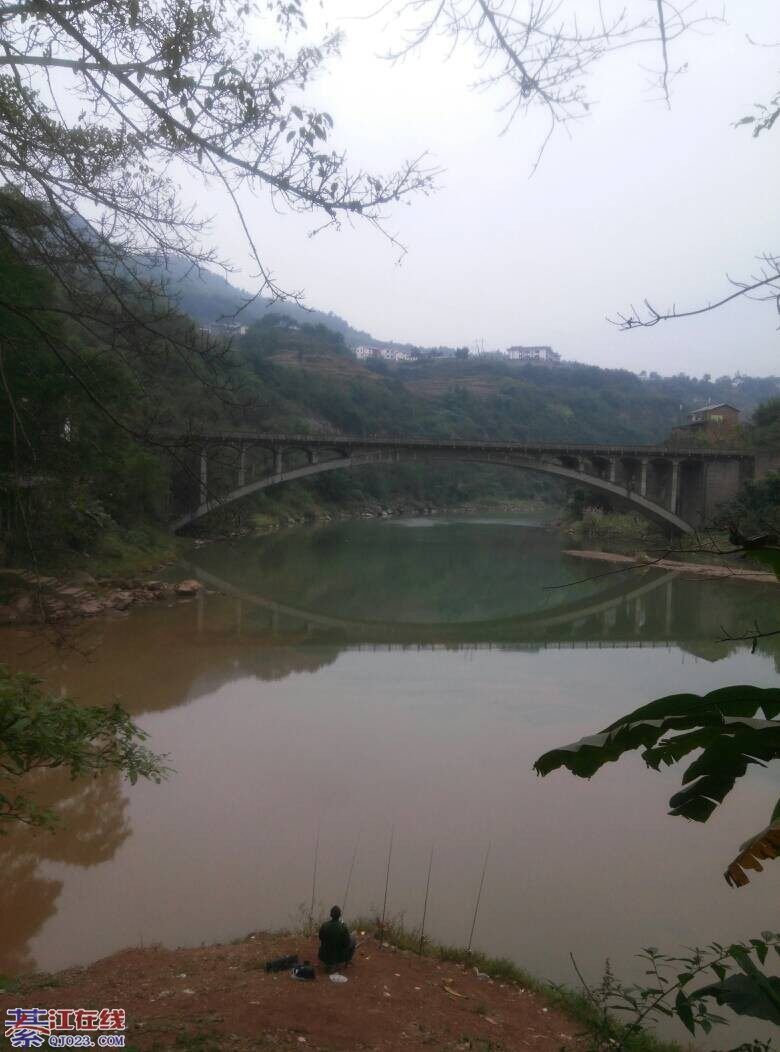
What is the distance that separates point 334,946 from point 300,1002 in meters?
0.32

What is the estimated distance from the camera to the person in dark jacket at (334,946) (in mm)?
3027

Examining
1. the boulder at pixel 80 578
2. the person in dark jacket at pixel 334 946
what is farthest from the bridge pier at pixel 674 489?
the person in dark jacket at pixel 334 946

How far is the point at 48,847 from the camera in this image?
454 centimetres

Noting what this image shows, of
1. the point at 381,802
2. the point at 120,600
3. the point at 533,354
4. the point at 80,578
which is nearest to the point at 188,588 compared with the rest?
the point at 120,600

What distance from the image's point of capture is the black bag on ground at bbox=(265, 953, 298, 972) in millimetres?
3039

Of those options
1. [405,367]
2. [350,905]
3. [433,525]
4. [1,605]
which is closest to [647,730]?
[350,905]

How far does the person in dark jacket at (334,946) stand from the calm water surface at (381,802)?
0.91 metres

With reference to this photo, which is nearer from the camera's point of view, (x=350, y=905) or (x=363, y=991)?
(x=363, y=991)

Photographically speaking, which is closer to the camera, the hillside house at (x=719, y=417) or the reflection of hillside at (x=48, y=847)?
the reflection of hillside at (x=48, y=847)

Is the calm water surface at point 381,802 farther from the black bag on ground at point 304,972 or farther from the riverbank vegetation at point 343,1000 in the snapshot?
the black bag on ground at point 304,972

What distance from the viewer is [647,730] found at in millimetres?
1634

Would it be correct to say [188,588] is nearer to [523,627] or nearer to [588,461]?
[523,627]

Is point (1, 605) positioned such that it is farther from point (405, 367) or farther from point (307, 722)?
point (405, 367)

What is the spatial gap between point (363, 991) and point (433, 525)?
29693mm
